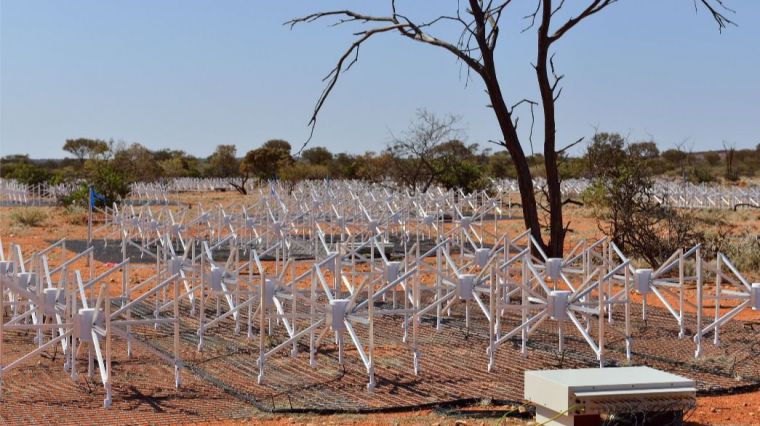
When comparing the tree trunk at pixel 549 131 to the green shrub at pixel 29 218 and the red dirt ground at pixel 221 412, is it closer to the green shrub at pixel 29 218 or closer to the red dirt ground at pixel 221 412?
the red dirt ground at pixel 221 412

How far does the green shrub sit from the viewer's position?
101 feet

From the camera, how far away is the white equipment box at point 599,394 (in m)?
→ 6.20

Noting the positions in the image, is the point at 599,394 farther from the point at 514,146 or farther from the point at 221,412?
the point at 514,146

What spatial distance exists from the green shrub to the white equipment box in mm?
26976

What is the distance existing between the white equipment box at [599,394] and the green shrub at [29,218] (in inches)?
1062

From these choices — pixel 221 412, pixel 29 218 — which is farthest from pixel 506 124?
pixel 29 218

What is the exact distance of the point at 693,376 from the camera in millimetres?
8750

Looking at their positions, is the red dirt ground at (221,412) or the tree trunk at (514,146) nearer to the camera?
the red dirt ground at (221,412)

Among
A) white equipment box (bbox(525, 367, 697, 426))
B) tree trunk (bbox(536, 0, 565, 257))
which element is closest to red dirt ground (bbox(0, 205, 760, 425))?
white equipment box (bbox(525, 367, 697, 426))

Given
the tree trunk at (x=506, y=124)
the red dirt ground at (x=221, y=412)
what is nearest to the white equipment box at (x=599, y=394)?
the red dirt ground at (x=221, y=412)

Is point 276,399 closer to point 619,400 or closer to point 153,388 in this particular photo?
point 153,388

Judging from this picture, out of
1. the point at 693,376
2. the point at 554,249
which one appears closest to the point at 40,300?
the point at 693,376

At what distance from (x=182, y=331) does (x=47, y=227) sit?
20.5 metres

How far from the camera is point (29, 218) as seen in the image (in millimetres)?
31141
